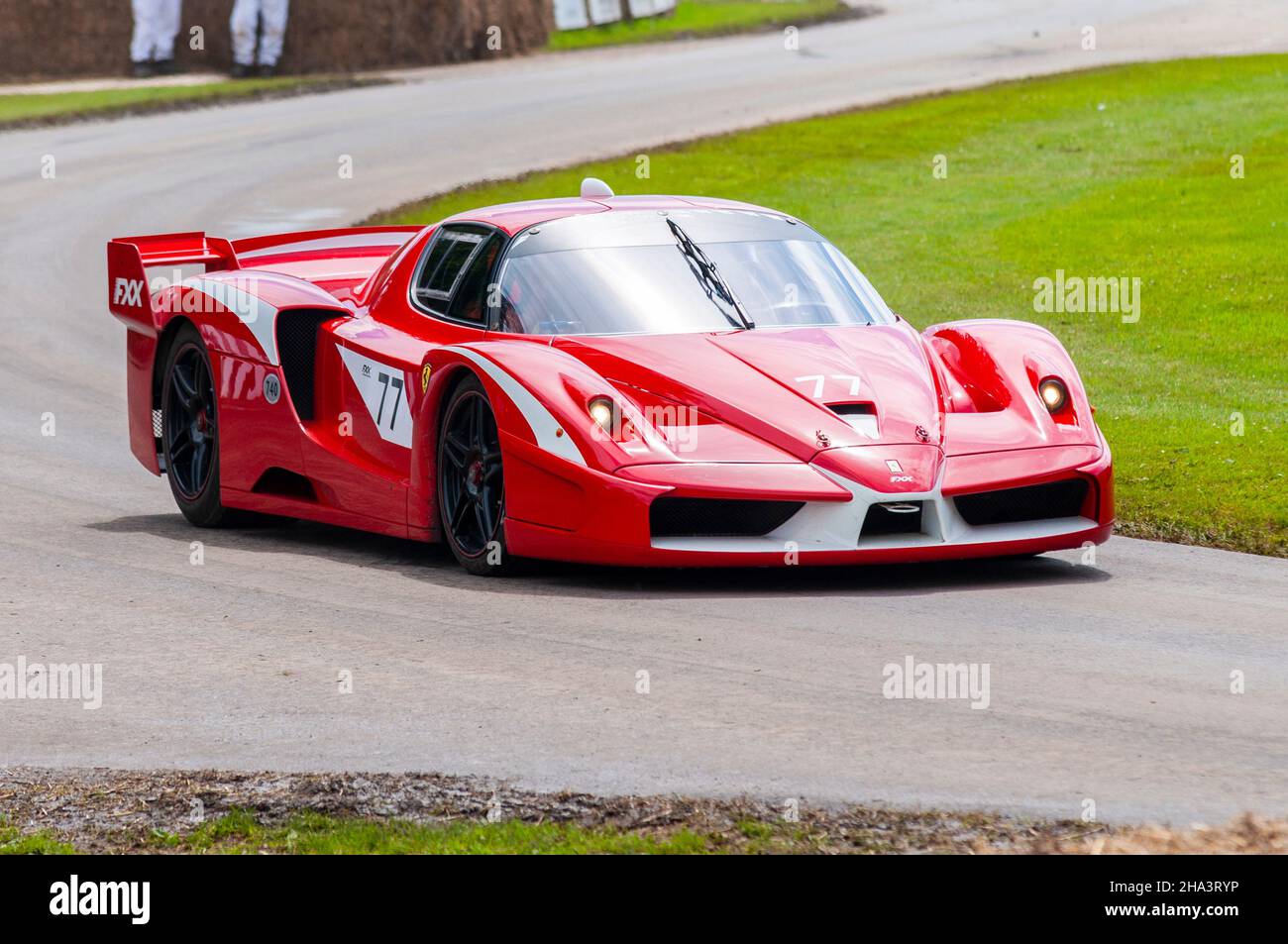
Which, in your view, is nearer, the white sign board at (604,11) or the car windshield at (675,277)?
the car windshield at (675,277)

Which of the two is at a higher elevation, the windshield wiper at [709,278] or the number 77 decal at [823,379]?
the windshield wiper at [709,278]

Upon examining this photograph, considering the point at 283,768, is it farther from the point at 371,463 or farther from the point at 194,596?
the point at 371,463

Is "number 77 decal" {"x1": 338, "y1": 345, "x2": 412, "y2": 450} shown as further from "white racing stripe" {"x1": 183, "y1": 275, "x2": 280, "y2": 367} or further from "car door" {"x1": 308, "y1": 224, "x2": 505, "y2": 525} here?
"white racing stripe" {"x1": 183, "y1": 275, "x2": 280, "y2": 367}

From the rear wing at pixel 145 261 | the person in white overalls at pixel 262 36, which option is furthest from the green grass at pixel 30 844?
the person in white overalls at pixel 262 36

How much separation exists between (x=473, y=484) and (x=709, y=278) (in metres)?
1.38

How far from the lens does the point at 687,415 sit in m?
8.18

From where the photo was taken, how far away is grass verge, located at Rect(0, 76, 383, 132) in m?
34.5

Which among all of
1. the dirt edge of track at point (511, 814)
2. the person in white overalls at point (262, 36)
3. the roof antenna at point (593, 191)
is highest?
the person in white overalls at point (262, 36)

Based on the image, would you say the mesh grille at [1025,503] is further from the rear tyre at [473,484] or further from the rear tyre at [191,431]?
the rear tyre at [191,431]

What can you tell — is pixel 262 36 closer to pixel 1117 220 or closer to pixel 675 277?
pixel 1117 220

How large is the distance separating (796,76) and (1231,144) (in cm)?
1179

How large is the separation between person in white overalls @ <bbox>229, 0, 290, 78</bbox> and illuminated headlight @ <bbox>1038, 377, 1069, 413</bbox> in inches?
1298

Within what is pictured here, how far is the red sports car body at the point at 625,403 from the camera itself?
8016 millimetres
